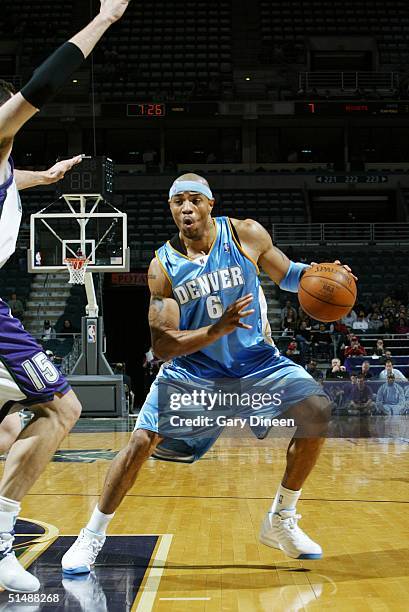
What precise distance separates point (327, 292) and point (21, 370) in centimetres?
177

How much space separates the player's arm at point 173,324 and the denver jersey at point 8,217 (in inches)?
32.3

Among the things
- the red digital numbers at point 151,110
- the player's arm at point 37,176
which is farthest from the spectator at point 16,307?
the player's arm at point 37,176

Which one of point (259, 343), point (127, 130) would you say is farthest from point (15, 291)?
point (259, 343)

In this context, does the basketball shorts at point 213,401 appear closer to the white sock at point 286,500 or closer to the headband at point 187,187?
the white sock at point 286,500

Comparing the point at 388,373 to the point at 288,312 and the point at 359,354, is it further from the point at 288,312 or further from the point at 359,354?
the point at 288,312

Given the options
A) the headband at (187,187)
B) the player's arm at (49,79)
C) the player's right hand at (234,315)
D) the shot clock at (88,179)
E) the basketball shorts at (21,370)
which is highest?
the shot clock at (88,179)

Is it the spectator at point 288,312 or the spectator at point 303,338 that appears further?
the spectator at point 288,312

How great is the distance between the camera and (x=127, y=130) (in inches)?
1068

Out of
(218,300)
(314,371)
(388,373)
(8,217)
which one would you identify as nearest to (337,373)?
Result: (314,371)

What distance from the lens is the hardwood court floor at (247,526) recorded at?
3434 millimetres

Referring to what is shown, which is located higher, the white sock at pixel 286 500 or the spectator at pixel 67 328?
the white sock at pixel 286 500

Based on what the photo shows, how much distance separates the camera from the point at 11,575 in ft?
10.8

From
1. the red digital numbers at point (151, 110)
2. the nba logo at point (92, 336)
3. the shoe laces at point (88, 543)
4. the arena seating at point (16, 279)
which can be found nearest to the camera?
the shoe laces at point (88, 543)

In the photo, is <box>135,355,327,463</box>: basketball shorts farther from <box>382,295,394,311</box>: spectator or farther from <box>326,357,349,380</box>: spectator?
<box>382,295,394,311</box>: spectator
